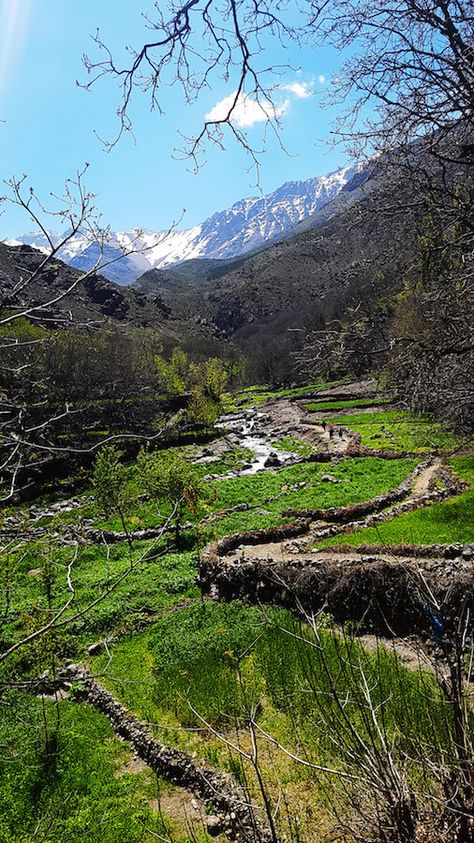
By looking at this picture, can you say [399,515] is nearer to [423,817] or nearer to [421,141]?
[421,141]

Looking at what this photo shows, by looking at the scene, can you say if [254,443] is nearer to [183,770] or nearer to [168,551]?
[168,551]

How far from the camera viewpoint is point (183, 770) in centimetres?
723

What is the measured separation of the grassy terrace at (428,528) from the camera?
13450 millimetres

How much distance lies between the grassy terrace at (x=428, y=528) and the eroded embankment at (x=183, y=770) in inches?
286

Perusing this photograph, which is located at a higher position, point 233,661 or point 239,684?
point 233,661

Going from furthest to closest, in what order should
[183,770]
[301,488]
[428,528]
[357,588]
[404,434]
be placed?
[404,434], [301,488], [428,528], [357,588], [183,770]

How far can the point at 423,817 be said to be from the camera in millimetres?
2607

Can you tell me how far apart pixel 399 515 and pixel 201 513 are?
31.0ft

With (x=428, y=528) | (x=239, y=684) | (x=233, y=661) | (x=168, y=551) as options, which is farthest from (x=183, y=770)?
(x=428, y=528)

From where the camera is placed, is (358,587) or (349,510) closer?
(358,587)

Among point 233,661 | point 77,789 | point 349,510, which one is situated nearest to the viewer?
point 77,789

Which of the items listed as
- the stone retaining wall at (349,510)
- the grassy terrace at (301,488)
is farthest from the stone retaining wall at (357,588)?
the stone retaining wall at (349,510)

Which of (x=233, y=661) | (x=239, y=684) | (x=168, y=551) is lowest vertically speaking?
(x=239, y=684)

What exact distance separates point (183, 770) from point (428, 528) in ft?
33.6
